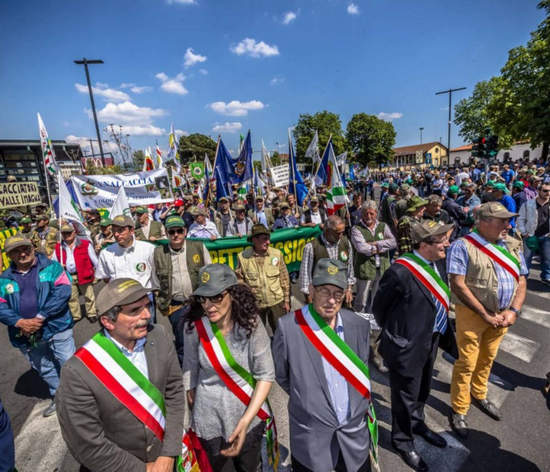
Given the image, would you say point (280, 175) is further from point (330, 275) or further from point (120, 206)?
point (330, 275)

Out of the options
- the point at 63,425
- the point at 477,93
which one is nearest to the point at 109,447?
the point at 63,425

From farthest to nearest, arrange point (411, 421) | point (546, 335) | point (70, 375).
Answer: point (546, 335) < point (411, 421) < point (70, 375)

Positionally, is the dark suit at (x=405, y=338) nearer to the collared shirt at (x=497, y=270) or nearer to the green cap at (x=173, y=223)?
the collared shirt at (x=497, y=270)

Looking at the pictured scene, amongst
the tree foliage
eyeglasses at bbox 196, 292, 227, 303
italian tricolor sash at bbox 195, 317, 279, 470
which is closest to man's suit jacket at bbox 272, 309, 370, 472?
italian tricolor sash at bbox 195, 317, 279, 470

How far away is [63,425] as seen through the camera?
5.05 ft

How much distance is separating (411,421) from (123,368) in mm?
2482

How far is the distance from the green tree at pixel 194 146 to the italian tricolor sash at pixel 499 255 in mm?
75758

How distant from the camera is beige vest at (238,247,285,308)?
3715 millimetres

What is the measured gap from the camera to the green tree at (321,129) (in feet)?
171

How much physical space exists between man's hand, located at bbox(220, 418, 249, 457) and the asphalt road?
41.2 inches

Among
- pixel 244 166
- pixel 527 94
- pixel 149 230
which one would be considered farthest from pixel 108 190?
pixel 527 94

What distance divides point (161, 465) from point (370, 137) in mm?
59833

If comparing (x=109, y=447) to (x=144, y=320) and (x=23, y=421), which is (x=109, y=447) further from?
(x=23, y=421)

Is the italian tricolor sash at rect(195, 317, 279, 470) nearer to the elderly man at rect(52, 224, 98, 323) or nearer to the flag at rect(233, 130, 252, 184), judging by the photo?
the elderly man at rect(52, 224, 98, 323)
